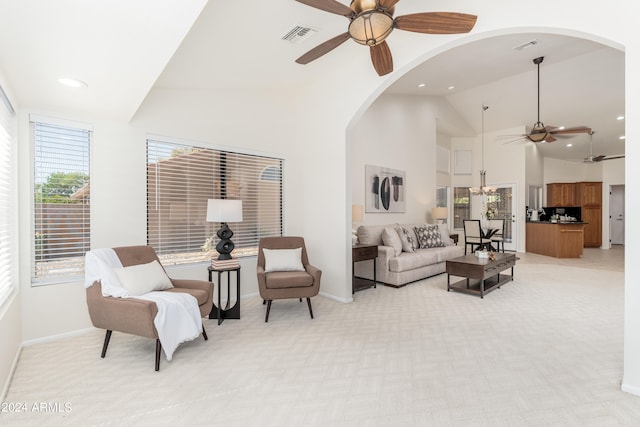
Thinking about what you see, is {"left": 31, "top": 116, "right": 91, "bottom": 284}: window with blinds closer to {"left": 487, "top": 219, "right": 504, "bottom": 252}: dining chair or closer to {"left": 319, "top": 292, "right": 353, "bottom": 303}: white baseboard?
{"left": 319, "top": 292, "right": 353, "bottom": 303}: white baseboard

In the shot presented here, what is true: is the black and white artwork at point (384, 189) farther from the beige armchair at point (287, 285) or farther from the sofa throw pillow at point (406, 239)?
the beige armchair at point (287, 285)

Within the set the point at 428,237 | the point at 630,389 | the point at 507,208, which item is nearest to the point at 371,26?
the point at 630,389

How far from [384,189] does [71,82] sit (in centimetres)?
513

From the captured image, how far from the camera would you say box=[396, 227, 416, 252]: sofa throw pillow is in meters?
5.38

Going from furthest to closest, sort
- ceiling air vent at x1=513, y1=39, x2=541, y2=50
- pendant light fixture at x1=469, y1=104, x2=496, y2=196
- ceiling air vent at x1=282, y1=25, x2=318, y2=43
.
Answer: pendant light fixture at x1=469, y1=104, x2=496, y2=196 → ceiling air vent at x1=513, y1=39, x2=541, y2=50 → ceiling air vent at x1=282, y1=25, x2=318, y2=43

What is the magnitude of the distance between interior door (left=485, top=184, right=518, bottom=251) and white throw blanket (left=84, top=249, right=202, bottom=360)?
879 cm

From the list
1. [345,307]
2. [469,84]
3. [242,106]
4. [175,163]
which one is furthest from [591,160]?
[175,163]

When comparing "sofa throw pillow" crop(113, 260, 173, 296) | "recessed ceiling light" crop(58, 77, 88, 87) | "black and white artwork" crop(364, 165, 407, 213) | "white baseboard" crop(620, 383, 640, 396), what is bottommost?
"white baseboard" crop(620, 383, 640, 396)

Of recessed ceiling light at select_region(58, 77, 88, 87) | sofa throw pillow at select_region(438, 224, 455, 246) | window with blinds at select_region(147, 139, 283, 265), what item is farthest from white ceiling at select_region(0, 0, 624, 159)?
sofa throw pillow at select_region(438, 224, 455, 246)

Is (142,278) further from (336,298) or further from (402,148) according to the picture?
(402,148)

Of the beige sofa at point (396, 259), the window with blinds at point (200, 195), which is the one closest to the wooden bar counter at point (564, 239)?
the beige sofa at point (396, 259)

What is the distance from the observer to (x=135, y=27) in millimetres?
1641

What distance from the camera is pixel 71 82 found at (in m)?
2.29

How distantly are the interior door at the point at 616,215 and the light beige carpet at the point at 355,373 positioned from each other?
354 inches
